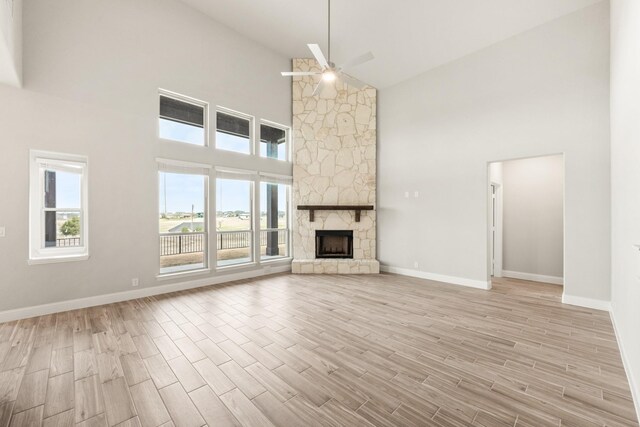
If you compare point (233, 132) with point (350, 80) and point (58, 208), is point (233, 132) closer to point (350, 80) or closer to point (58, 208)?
point (350, 80)

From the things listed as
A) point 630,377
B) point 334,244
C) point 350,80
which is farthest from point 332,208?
point 630,377

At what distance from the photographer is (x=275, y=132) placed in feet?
21.4

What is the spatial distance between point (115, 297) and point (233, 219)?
2.34 meters

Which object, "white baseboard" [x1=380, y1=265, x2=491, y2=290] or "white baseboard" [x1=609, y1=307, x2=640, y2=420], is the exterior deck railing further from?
"white baseboard" [x1=609, y1=307, x2=640, y2=420]

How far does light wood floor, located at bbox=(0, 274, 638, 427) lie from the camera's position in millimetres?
1830

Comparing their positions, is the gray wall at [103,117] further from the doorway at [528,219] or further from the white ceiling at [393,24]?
the doorway at [528,219]

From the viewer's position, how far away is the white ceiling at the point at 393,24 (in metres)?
4.20

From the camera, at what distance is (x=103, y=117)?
404cm

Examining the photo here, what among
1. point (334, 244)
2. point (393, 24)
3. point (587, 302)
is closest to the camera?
point (587, 302)

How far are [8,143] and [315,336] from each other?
450 cm

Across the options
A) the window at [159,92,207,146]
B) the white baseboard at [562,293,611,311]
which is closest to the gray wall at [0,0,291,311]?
the window at [159,92,207,146]

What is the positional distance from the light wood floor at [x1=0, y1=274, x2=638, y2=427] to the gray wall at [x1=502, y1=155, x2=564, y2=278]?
82.3 inches

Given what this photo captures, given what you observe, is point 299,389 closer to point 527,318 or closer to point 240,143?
point 527,318

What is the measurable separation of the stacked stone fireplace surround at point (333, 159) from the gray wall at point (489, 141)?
15.1 inches
